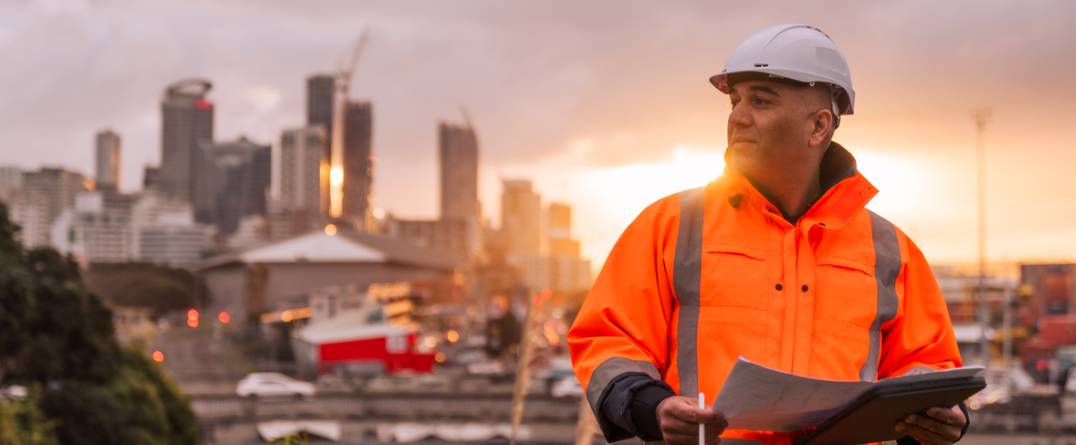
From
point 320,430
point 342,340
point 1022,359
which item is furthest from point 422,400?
point 1022,359

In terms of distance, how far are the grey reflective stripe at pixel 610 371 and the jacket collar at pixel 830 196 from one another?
0.45m

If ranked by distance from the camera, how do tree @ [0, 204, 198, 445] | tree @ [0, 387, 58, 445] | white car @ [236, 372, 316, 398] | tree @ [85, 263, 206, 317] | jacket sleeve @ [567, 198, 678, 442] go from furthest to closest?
tree @ [85, 263, 206, 317] → white car @ [236, 372, 316, 398] → tree @ [0, 204, 198, 445] → tree @ [0, 387, 58, 445] → jacket sleeve @ [567, 198, 678, 442]

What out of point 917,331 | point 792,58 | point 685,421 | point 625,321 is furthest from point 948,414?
point 792,58

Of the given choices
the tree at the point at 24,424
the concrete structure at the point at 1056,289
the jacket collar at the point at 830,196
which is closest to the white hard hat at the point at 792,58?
the jacket collar at the point at 830,196

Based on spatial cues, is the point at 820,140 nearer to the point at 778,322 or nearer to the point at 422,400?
the point at 778,322

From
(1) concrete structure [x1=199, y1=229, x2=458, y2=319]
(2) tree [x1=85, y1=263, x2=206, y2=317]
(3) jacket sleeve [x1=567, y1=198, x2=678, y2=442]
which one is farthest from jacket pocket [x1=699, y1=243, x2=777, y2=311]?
(1) concrete structure [x1=199, y1=229, x2=458, y2=319]

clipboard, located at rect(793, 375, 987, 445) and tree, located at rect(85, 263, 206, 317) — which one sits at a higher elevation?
clipboard, located at rect(793, 375, 987, 445)

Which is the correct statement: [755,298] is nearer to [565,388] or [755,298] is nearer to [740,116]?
[740,116]

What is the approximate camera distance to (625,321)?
2.91 meters

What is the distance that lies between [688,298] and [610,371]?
10.1 inches

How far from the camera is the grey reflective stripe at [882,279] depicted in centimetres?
295

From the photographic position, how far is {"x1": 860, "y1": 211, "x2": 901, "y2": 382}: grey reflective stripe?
295 centimetres

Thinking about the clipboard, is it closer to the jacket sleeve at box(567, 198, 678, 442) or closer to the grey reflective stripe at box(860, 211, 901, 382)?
the grey reflective stripe at box(860, 211, 901, 382)

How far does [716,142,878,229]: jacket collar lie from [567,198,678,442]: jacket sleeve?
146 mm
